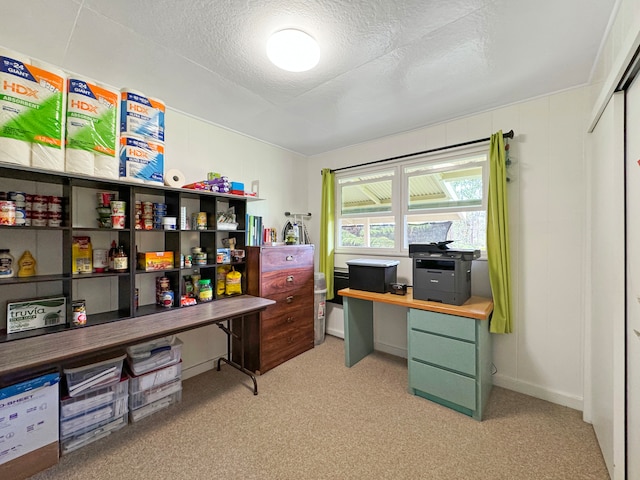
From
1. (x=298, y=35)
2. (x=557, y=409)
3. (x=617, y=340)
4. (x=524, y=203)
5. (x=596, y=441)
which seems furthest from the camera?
(x=524, y=203)

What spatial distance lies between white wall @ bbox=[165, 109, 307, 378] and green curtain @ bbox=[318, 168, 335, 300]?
442mm

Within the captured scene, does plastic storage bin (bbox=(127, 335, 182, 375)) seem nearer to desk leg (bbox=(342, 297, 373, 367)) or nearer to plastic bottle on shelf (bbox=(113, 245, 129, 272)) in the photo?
plastic bottle on shelf (bbox=(113, 245, 129, 272))

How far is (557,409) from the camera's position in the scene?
2029 millimetres

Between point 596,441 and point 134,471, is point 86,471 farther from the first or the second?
point 596,441

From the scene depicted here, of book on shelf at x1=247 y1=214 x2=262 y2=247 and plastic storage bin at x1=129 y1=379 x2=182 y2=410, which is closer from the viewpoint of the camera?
plastic storage bin at x1=129 y1=379 x2=182 y2=410

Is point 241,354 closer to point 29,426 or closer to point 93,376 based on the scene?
point 93,376

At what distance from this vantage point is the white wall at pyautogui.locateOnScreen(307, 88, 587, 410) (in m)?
2.04

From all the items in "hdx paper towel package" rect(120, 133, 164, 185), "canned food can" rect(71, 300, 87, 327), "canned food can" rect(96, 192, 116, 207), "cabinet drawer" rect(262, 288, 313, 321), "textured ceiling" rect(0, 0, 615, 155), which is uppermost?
"textured ceiling" rect(0, 0, 615, 155)

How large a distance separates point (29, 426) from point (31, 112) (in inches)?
66.6

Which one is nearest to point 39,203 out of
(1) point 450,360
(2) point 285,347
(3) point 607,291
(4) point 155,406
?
(4) point 155,406

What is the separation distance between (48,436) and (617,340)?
10.1 feet

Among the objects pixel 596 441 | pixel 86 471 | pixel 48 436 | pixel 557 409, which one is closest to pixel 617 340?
pixel 596 441

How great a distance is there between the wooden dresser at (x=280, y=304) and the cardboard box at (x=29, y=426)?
1.40 meters

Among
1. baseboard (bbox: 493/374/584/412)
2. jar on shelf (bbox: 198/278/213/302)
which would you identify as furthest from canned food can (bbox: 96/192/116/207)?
baseboard (bbox: 493/374/584/412)
